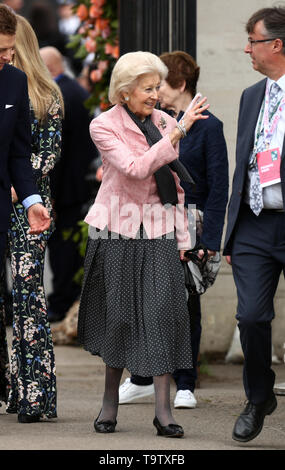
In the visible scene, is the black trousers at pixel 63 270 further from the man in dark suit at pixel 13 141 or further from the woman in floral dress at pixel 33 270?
the man in dark suit at pixel 13 141

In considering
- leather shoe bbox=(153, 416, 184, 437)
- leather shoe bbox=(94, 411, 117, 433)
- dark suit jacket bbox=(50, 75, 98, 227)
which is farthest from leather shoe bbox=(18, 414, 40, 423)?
dark suit jacket bbox=(50, 75, 98, 227)

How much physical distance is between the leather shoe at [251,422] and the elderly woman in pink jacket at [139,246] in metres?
0.33

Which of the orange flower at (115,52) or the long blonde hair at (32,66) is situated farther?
the orange flower at (115,52)

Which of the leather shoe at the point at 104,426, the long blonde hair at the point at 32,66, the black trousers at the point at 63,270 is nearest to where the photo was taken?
the leather shoe at the point at 104,426

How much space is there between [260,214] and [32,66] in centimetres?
158

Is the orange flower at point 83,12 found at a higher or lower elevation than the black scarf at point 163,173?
higher

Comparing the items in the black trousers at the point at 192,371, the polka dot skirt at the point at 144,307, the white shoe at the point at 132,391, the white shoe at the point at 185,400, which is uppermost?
the polka dot skirt at the point at 144,307

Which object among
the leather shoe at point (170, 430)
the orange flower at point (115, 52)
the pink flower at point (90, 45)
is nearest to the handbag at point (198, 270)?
the leather shoe at point (170, 430)

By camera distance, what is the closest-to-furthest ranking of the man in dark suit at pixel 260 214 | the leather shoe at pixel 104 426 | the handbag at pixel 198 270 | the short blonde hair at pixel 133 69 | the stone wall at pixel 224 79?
the man in dark suit at pixel 260 214, the short blonde hair at pixel 133 69, the leather shoe at pixel 104 426, the handbag at pixel 198 270, the stone wall at pixel 224 79

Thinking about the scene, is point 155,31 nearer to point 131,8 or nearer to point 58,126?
point 131,8

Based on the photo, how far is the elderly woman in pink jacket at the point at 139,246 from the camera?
19.1 ft

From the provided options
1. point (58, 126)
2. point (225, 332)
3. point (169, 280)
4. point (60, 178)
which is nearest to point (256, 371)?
point (169, 280)

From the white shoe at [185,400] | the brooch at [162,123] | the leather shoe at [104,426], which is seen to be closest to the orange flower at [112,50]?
the white shoe at [185,400]

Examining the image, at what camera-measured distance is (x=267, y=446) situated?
5684mm
